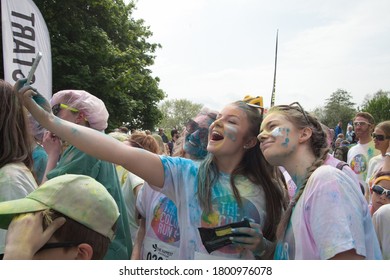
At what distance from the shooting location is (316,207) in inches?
64.4

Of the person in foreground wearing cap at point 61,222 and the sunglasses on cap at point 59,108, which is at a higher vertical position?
the sunglasses on cap at point 59,108

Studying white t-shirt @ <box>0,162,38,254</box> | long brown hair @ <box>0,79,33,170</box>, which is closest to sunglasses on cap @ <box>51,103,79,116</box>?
long brown hair @ <box>0,79,33,170</box>

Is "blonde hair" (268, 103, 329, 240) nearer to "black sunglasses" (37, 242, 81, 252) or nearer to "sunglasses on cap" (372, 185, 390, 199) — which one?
"black sunglasses" (37, 242, 81, 252)

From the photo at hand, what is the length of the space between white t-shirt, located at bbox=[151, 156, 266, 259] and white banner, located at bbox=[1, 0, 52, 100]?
3862 mm

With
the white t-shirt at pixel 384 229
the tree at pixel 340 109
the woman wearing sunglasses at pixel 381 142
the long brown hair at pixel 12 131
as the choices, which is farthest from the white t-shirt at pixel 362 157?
the tree at pixel 340 109

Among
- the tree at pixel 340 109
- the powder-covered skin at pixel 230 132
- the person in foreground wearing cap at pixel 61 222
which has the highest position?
the powder-covered skin at pixel 230 132

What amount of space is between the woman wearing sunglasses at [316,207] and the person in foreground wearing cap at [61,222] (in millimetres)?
757

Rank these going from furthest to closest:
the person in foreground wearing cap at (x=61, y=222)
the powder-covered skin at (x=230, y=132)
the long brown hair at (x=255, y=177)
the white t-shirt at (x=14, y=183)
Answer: the powder-covered skin at (x=230, y=132)
the long brown hair at (x=255, y=177)
the white t-shirt at (x=14, y=183)
the person in foreground wearing cap at (x=61, y=222)

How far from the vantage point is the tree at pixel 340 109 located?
52719mm

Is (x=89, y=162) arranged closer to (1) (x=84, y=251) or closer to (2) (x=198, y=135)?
(2) (x=198, y=135)

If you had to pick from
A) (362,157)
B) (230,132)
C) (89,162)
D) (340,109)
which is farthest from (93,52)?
(340,109)

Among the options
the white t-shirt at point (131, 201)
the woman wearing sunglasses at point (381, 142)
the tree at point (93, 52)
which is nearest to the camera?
the white t-shirt at point (131, 201)

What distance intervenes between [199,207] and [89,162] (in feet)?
2.44

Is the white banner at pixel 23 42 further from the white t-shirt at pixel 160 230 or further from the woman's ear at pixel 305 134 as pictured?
the woman's ear at pixel 305 134
